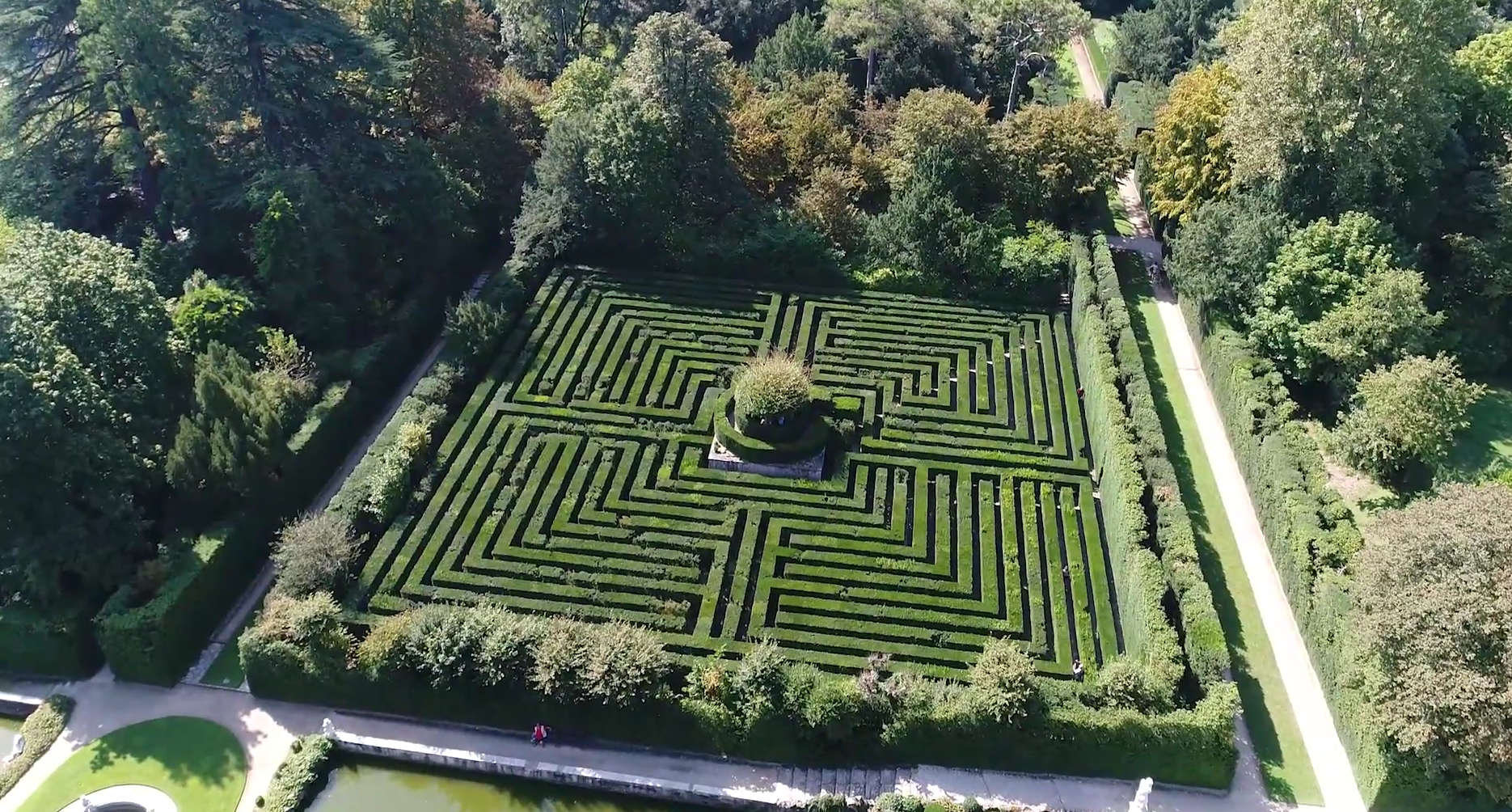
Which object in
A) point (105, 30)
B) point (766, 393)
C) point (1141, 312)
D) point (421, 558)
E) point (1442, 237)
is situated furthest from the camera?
point (1141, 312)

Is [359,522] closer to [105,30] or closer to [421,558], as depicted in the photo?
[421,558]

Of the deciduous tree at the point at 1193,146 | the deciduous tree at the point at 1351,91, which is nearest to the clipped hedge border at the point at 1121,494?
the deciduous tree at the point at 1193,146

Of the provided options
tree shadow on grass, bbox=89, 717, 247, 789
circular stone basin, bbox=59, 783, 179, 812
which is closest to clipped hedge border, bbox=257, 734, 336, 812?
tree shadow on grass, bbox=89, 717, 247, 789

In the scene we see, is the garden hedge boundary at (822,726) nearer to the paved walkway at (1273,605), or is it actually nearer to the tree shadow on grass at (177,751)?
the tree shadow on grass at (177,751)

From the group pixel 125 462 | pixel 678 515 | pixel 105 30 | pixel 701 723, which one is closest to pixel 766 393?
pixel 678 515

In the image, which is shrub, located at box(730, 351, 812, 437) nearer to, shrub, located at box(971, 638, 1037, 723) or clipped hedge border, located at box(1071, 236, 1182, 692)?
clipped hedge border, located at box(1071, 236, 1182, 692)

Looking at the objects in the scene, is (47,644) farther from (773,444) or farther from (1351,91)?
(1351,91)
